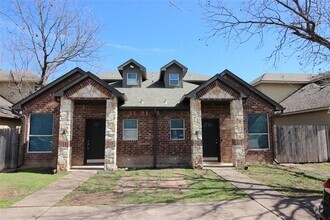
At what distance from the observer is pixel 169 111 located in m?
13.8

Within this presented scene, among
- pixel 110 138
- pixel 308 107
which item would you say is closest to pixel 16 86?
pixel 110 138

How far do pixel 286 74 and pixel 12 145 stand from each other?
2244 centimetres

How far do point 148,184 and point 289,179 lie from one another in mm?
5198

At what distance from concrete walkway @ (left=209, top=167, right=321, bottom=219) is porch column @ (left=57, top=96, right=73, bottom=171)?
23.3 feet

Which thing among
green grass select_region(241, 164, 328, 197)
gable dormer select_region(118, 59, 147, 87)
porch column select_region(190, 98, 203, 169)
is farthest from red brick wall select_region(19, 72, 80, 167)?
green grass select_region(241, 164, 328, 197)

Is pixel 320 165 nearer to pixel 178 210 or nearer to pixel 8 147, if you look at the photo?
pixel 178 210

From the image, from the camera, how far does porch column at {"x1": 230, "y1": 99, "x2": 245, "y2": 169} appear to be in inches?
477

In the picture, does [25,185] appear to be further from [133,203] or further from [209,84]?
[209,84]

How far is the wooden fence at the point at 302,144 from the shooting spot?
1386 centimetres

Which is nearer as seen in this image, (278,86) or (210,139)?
(210,139)

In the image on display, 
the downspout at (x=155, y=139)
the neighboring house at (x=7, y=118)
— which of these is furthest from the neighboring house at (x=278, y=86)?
the neighboring house at (x=7, y=118)

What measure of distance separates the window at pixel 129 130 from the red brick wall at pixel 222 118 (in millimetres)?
3749

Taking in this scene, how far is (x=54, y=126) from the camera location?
1313 centimetres

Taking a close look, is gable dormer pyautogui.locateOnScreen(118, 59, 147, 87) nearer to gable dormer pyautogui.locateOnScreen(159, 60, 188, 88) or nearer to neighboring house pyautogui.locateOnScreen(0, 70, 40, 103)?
gable dormer pyautogui.locateOnScreen(159, 60, 188, 88)
